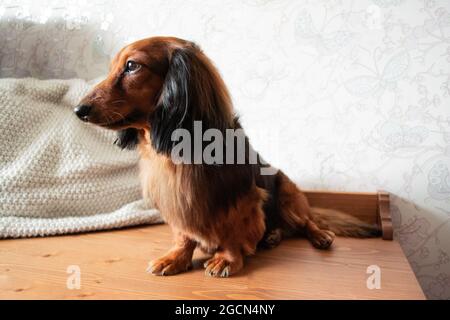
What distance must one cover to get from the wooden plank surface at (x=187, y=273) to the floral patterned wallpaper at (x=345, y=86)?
261mm

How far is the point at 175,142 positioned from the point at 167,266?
323mm

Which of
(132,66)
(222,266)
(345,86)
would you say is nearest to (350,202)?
(345,86)

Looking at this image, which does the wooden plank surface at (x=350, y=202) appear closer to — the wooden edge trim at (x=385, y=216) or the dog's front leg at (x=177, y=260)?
the wooden edge trim at (x=385, y=216)

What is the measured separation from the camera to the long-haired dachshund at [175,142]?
78 centimetres

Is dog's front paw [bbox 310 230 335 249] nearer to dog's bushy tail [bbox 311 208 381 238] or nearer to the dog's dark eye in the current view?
dog's bushy tail [bbox 311 208 381 238]

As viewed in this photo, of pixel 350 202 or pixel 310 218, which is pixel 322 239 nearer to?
pixel 310 218

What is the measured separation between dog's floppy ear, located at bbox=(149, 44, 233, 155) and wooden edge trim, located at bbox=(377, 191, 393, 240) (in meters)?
0.72

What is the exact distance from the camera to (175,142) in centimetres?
79

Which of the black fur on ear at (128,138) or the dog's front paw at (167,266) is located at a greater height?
the black fur on ear at (128,138)

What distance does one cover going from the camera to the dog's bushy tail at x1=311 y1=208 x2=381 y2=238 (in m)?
1.20

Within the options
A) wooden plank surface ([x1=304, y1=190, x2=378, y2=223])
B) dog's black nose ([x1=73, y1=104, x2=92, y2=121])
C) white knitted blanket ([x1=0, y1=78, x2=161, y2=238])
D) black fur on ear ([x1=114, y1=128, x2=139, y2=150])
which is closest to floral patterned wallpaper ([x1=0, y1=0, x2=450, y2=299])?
wooden plank surface ([x1=304, y1=190, x2=378, y2=223])

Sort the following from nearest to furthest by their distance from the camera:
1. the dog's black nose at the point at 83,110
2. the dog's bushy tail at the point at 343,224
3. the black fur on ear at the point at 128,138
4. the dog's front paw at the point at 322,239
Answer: the dog's black nose at the point at 83,110
the black fur on ear at the point at 128,138
the dog's front paw at the point at 322,239
the dog's bushy tail at the point at 343,224

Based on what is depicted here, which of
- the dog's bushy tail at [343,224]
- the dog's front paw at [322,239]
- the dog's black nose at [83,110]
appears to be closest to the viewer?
the dog's black nose at [83,110]

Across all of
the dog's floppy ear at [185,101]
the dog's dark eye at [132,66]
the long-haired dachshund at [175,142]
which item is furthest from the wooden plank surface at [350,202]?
the dog's dark eye at [132,66]
